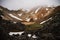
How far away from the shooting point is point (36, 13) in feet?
27.1

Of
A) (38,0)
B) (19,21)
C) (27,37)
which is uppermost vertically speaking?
(38,0)

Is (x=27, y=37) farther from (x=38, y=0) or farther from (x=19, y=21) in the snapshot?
(x=38, y=0)

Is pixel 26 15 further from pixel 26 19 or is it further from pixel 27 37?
pixel 27 37

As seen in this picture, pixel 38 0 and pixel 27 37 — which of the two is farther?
pixel 38 0

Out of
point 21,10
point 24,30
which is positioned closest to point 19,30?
point 24,30

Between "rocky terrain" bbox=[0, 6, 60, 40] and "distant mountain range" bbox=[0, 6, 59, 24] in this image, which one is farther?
"distant mountain range" bbox=[0, 6, 59, 24]

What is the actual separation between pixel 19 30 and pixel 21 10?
669 millimetres

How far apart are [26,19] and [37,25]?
376mm

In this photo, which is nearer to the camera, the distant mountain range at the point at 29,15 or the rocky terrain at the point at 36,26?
the rocky terrain at the point at 36,26

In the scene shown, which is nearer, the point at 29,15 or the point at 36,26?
the point at 36,26

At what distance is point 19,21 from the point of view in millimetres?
8125

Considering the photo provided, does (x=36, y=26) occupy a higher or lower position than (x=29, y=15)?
lower

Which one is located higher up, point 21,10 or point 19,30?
point 21,10

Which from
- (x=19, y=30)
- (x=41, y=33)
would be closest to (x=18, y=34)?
(x=19, y=30)
